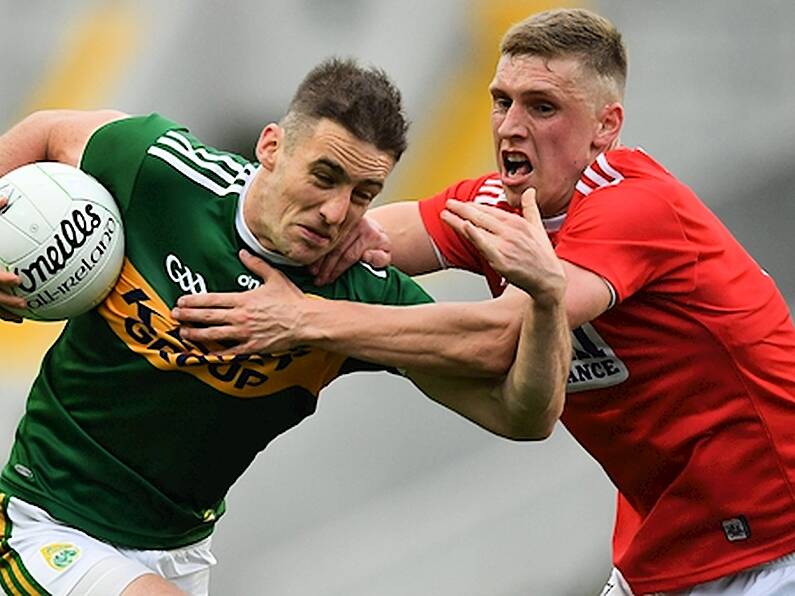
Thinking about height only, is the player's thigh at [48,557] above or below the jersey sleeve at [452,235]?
below

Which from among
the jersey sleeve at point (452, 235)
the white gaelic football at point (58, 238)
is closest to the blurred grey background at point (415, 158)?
the jersey sleeve at point (452, 235)

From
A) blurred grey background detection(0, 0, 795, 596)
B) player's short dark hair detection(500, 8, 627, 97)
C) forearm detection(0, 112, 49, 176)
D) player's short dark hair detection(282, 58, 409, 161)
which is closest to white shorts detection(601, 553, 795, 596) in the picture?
player's short dark hair detection(500, 8, 627, 97)

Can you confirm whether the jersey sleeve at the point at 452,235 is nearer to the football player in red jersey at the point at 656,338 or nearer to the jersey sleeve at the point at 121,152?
the football player in red jersey at the point at 656,338

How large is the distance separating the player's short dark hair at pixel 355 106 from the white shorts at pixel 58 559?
1040 millimetres

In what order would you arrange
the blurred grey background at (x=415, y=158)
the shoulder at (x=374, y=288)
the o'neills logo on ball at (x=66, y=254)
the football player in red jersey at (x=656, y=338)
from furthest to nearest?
the blurred grey background at (x=415, y=158)
the football player in red jersey at (x=656, y=338)
the shoulder at (x=374, y=288)
the o'neills logo on ball at (x=66, y=254)

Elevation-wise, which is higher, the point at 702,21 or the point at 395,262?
the point at 702,21

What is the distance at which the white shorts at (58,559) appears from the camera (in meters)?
3.52

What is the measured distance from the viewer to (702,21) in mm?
5867

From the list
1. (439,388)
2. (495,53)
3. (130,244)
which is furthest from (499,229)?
(495,53)

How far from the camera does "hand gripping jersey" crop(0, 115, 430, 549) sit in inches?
143

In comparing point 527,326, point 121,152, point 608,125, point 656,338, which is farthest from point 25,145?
point 656,338

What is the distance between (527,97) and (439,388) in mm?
779

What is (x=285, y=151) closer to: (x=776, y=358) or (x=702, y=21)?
(x=776, y=358)

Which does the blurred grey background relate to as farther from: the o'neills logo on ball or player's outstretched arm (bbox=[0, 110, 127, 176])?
the o'neills logo on ball
